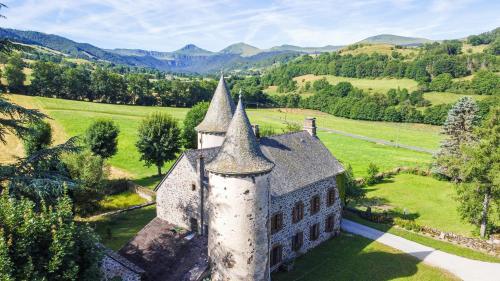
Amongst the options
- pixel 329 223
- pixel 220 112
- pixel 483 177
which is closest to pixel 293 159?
pixel 220 112

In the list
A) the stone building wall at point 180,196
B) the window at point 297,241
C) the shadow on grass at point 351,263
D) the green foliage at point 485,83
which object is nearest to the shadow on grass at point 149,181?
the stone building wall at point 180,196

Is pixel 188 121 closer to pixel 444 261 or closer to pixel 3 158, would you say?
pixel 3 158

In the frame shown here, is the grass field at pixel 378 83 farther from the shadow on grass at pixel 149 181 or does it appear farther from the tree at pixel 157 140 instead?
the shadow on grass at pixel 149 181

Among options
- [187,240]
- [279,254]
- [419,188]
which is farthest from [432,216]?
[187,240]

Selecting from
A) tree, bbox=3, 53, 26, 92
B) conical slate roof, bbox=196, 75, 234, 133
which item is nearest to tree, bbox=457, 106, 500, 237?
conical slate roof, bbox=196, 75, 234, 133

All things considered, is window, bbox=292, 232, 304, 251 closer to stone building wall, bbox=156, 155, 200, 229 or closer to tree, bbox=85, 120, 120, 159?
stone building wall, bbox=156, 155, 200, 229
